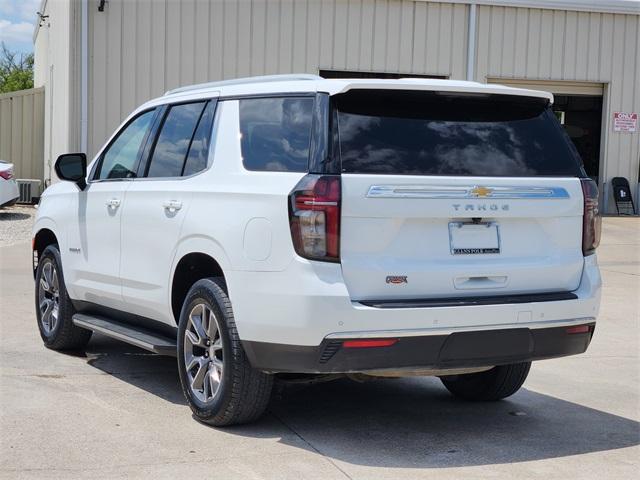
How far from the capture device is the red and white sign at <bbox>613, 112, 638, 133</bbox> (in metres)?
21.6

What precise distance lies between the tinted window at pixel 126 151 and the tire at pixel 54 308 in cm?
89

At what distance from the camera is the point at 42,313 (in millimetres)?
7727

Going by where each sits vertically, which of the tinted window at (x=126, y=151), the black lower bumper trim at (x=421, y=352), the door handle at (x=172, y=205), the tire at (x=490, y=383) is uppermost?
the tinted window at (x=126, y=151)

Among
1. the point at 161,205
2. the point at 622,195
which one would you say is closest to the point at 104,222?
the point at 161,205

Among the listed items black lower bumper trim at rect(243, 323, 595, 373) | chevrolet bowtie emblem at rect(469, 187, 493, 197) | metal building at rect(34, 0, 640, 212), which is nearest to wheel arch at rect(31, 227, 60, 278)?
black lower bumper trim at rect(243, 323, 595, 373)

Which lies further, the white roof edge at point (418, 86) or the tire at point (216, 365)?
the tire at point (216, 365)

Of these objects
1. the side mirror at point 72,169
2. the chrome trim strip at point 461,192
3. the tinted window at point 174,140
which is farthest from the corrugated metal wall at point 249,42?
the chrome trim strip at point 461,192

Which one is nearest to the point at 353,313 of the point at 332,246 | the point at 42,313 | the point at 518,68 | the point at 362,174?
the point at 332,246

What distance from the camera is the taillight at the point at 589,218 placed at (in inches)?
214

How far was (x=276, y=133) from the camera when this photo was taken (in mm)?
5289

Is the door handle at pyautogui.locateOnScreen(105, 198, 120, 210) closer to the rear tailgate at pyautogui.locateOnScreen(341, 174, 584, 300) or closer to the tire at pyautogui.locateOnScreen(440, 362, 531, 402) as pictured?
the rear tailgate at pyautogui.locateOnScreen(341, 174, 584, 300)

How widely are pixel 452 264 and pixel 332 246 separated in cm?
67

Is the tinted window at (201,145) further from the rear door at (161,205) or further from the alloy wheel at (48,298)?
the alloy wheel at (48,298)

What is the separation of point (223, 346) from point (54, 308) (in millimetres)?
2831
